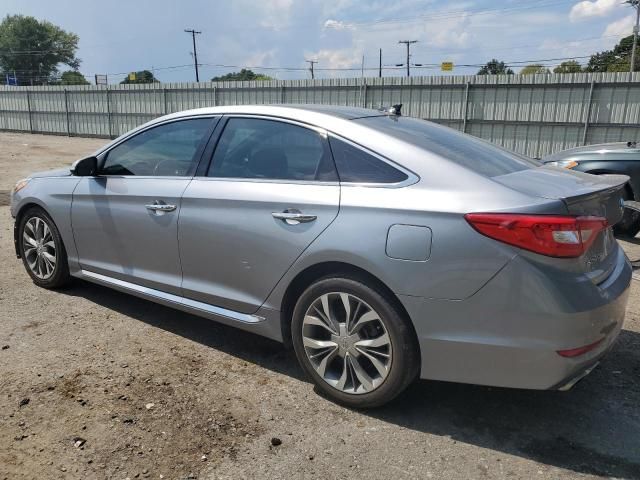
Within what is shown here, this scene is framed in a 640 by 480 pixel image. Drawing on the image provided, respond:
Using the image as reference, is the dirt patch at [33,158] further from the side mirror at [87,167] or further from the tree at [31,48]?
the tree at [31,48]

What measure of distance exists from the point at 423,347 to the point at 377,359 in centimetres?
28

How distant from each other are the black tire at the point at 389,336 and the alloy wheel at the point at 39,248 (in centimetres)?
272

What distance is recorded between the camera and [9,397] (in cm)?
315

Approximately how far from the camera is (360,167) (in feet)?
9.89

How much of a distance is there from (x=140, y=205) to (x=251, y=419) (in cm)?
177

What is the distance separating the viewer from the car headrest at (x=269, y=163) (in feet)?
10.9

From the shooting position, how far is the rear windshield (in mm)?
2998

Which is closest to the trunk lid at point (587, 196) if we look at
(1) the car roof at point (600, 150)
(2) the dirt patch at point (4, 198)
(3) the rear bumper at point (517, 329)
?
(3) the rear bumper at point (517, 329)

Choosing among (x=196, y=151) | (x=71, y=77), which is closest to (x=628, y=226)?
(x=196, y=151)

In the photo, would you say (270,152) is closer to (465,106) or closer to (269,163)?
(269,163)

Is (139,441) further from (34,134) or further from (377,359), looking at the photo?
Answer: (34,134)

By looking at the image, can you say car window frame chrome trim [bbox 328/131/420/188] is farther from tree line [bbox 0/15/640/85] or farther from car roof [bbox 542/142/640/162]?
tree line [bbox 0/15/640/85]

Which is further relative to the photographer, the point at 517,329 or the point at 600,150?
the point at 600,150

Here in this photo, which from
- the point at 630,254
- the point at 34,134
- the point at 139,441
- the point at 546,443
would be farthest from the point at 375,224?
the point at 34,134
